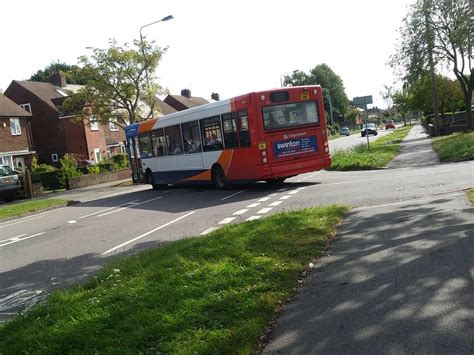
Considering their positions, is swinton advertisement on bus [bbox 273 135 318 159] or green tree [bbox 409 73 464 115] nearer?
swinton advertisement on bus [bbox 273 135 318 159]

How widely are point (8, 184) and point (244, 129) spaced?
17859 mm

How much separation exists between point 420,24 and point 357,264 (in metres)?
31.9

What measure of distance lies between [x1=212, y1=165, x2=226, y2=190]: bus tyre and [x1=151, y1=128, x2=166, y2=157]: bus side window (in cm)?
418

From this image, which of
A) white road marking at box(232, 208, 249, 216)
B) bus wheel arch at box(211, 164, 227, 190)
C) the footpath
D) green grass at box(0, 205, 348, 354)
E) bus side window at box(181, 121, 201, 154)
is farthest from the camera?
bus side window at box(181, 121, 201, 154)

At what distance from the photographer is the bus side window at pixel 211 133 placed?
18.1m

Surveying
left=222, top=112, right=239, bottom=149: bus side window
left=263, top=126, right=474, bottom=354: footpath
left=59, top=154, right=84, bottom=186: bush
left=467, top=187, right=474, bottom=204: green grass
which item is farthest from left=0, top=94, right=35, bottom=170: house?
left=263, top=126, right=474, bottom=354: footpath

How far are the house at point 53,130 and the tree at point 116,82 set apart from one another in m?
15.2

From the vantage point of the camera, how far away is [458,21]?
32969 mm

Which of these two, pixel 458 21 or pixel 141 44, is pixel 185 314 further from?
pixel 458 21

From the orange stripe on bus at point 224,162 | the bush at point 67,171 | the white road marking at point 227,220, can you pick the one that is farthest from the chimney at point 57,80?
the white road marking at point 227,220

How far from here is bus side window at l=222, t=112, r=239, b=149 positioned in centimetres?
1719

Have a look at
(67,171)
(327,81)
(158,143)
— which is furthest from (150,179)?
(327,81)

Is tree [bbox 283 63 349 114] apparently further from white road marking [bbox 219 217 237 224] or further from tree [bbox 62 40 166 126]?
white road marking [bbox 219 217 237 224]

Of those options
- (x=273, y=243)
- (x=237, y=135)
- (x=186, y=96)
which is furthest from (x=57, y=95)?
(x=273, y=243)
